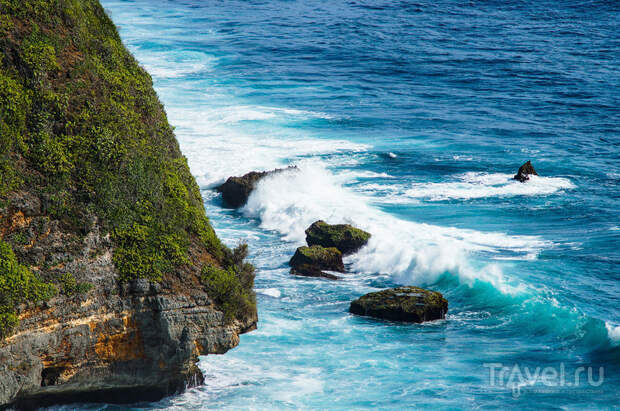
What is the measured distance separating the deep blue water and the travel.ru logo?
0.09 m

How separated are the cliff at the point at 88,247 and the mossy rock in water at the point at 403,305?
640cm

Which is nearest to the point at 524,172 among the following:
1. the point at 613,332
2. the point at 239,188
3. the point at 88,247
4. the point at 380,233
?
the point at 380,233

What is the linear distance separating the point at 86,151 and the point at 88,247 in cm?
189

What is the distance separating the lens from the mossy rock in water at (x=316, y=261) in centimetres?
2288

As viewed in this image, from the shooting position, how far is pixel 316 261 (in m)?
23.1

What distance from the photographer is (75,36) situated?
47.2ft

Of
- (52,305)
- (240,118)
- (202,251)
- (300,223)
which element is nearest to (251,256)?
(300,223)

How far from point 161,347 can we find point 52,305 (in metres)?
2.07

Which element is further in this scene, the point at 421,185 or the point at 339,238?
the point at 421,185

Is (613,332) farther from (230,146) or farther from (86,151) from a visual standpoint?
(230,146)

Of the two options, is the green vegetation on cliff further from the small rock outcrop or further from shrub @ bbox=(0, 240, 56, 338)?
the small rock outcrop

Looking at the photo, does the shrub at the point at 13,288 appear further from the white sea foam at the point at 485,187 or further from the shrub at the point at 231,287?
the white sea foam at the point at 485,187

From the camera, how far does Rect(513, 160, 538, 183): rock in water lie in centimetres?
3219

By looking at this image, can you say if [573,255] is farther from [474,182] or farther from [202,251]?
[202,251]
